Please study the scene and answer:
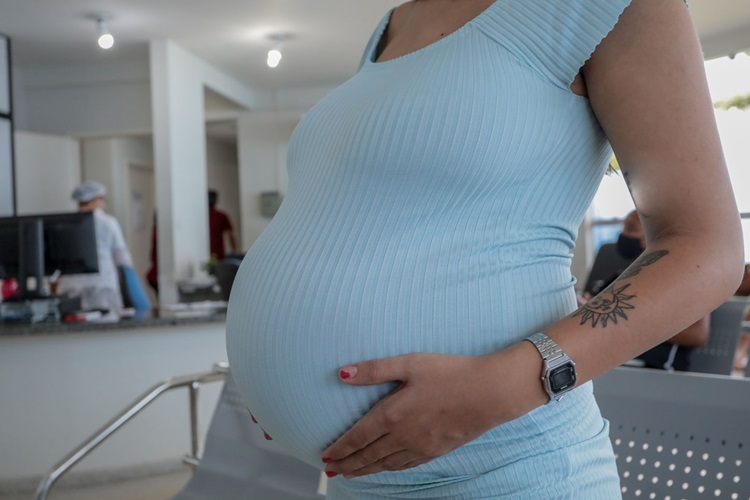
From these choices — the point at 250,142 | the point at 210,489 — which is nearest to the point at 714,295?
the point at 210,489

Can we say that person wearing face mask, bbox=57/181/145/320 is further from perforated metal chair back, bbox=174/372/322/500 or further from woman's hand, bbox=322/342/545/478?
woman's hand, bbox=322/342/545/478

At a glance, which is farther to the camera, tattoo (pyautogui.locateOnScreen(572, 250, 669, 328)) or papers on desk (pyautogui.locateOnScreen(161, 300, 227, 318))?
papers on desk (pyautogui.locateOnScreen(161, 300, 227, 318))

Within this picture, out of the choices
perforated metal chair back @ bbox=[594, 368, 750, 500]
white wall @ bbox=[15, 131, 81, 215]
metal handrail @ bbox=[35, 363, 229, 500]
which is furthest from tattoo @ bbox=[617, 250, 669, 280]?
white wall @ bbox=[15, 131, 81, 215]

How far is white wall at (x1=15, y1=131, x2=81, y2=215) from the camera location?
281 inches

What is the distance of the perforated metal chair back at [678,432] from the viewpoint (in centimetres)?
131

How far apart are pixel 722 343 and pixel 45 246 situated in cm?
325

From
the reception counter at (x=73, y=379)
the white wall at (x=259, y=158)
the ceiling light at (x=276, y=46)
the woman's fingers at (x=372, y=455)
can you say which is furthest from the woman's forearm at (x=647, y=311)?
the white wall at (x=259, y=158)

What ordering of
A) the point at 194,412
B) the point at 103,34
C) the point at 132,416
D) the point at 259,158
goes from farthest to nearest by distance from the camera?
1. the point at 259,158
2. the point at 103,34
3. the point at 194,412
4. the point at 132,416

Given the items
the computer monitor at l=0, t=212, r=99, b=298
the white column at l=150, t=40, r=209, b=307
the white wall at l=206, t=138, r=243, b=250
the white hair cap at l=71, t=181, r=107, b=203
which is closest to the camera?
the computer monitor at l=0, t=212, r=99, b=298

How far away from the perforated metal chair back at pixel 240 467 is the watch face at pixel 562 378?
4.60 ft

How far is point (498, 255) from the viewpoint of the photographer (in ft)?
2.09

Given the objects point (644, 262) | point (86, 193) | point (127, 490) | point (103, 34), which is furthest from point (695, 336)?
point (103, 34)

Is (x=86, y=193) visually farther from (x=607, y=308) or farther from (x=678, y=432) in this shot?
(x=607, y=308)

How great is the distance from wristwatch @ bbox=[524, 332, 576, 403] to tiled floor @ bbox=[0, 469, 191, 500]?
10.8 ft
